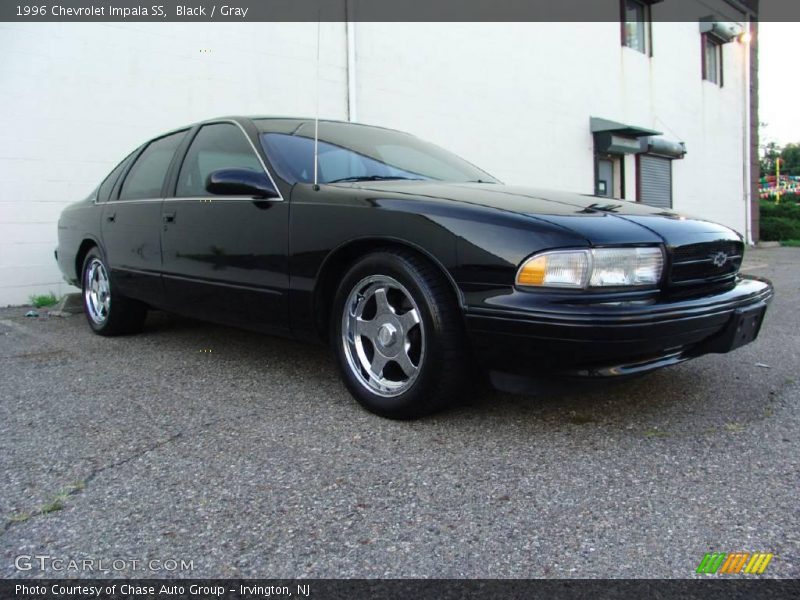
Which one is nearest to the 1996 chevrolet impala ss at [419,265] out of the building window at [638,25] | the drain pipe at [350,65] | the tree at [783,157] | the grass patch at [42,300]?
the grass patch at [42,300]

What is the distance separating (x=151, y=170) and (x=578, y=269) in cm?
301

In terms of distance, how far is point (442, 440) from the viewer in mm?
2480

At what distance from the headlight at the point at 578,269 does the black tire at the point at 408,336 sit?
0.33m

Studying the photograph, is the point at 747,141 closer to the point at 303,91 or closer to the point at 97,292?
the point at 303,91

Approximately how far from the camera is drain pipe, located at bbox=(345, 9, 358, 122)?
804cm

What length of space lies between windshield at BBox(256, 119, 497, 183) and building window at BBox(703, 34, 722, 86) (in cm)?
1503

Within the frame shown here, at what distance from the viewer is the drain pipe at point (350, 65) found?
26.4 feet

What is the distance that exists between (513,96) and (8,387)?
880cm

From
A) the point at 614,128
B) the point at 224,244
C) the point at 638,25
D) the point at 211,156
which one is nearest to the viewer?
the point at 224,244

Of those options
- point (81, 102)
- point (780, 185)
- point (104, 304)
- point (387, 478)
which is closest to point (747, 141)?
point (81, 102)

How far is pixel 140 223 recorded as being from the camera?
4.05 metres

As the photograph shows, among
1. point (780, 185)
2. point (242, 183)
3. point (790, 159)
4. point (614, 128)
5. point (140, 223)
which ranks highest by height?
point (790, 159)

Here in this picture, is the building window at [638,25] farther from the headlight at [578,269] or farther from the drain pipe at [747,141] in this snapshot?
the headlight at [578,269]

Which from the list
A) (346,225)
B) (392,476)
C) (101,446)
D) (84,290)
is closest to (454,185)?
(346,225)
